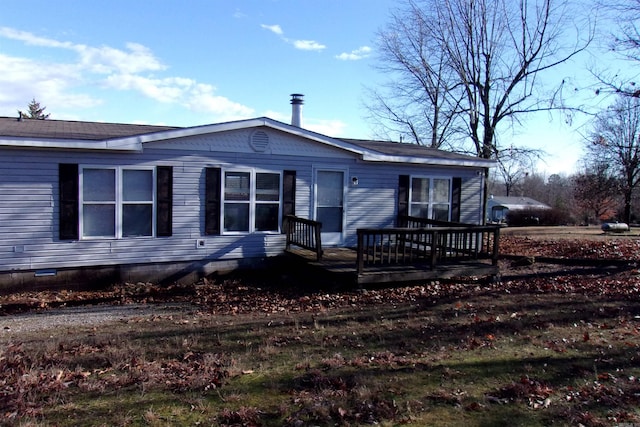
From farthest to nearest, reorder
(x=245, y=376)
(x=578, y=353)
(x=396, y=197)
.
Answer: (x=396, y=197)
(x=578, y=353)
(x=245, y=376)

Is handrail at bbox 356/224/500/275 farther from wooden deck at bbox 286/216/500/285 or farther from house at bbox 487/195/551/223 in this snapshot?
house at bbox 487/195/551/223

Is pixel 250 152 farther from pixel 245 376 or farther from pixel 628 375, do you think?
pixel 628 375

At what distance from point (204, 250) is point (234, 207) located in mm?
1174

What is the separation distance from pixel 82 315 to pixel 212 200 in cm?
395

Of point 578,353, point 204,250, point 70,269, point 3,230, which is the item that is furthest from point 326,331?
point 3,230

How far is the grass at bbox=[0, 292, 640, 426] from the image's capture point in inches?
158

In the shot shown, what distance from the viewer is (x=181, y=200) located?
36.4 ft

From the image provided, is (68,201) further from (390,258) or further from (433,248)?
(433,248)

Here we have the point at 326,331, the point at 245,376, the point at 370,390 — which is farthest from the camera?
the point at 326,331

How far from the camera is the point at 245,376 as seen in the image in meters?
4.83

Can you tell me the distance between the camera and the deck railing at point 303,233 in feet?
35.0

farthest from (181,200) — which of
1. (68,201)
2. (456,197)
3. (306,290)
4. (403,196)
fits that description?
(456,197)

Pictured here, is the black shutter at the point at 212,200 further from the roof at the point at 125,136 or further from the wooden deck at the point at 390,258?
the wooden deck at the point at 390,258

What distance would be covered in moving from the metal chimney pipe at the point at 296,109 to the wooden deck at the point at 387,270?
4.70m
